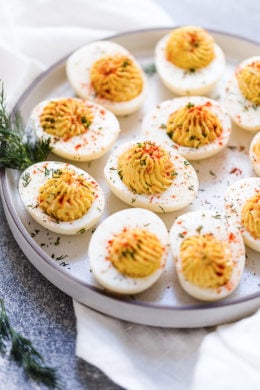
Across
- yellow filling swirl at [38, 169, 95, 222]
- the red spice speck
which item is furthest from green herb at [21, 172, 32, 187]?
the red spice speck

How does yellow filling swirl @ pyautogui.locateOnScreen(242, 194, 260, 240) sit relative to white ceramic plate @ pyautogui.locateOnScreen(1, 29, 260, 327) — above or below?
above

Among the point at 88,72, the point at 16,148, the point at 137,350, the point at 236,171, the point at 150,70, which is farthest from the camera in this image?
the point at 150,70

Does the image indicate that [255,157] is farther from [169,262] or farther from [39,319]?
[39,319]

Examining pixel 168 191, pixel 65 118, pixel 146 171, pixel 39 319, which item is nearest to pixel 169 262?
pixel 168 191

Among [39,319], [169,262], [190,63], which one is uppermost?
[190,63]

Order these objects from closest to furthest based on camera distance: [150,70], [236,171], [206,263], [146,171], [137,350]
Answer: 1. [206,263]
2. [137,350]
3. [146,171]
4. [236,171]
5. [150,70]

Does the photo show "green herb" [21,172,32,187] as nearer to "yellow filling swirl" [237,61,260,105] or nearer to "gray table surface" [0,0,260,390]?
"gray table surface" [0,0,260,390]

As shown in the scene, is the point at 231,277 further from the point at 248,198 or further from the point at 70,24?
the point at 70,24
